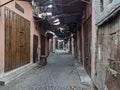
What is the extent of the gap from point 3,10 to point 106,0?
5.17 meters

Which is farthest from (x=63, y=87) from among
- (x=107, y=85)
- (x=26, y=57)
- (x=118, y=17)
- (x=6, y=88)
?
(x=26, y=57)

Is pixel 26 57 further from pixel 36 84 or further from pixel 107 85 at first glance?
pixel 107 85

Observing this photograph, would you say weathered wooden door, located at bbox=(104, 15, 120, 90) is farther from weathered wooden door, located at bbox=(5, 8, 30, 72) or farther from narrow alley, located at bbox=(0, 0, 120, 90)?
weathered wooden door, located at bbox=(5, 8, 30, 72)

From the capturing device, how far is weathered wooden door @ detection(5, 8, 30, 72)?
10.7m

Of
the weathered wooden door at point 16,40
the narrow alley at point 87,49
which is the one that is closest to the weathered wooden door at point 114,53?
the narrow alley at point 87,49

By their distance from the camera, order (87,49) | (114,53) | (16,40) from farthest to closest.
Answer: (16,40), (87,49), (114,53)

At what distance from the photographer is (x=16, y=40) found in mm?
12211

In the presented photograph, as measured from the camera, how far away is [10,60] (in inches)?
440

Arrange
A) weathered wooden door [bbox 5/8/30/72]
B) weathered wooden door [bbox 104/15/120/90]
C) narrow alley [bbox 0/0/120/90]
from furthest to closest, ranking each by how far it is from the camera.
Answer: weathered wooden door [bbox 5/8/30/72] < narrow alley [bbox 0/0/120/90] < weathered wooden door [bbox 104/15/120/90]

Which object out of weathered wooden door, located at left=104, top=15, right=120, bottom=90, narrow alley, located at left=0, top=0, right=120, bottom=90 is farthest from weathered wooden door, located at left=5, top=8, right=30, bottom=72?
weathered wooden door, located at left=104, top=15, right=120, bottom=90

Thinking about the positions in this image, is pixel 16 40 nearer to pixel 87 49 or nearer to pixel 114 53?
pixel 87 49

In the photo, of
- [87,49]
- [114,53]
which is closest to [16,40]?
[87,49]

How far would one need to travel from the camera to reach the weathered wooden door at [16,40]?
420 inches

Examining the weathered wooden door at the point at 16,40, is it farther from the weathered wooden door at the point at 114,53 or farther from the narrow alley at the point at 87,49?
the weathered wooden door at the point at 114,53
